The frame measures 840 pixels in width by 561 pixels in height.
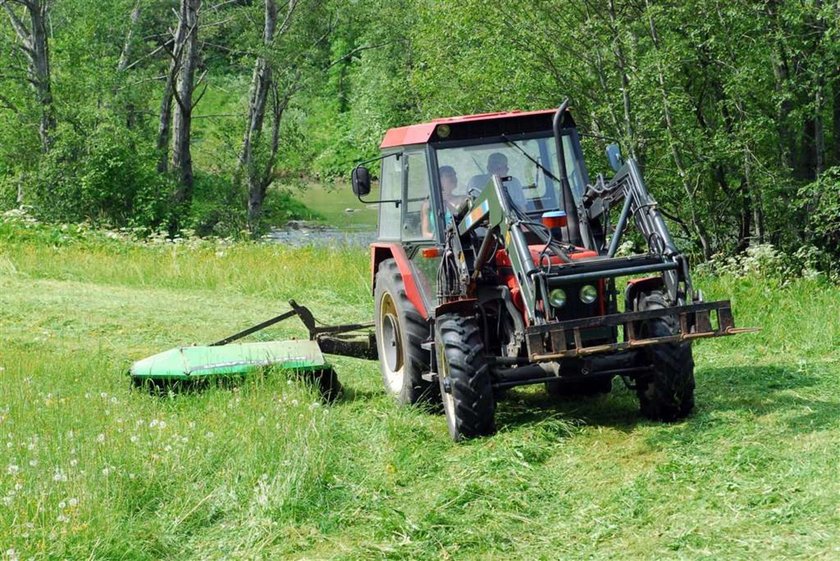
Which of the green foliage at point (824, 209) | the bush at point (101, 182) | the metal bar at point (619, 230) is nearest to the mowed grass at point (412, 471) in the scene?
the metal bar at point (619, 230)

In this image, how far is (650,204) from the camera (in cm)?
691

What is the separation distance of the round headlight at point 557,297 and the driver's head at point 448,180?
4.75 feet

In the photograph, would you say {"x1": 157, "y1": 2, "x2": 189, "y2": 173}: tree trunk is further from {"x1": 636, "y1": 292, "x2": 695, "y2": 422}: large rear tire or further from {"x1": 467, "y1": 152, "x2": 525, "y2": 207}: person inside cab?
{"x1": 636, "y1": 292, "x2": 695, "y2": 422}: large rear tire

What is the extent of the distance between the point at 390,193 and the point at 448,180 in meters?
0.95

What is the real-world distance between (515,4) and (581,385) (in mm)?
11055

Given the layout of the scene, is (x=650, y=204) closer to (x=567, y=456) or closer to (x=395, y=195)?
(x=567, y=456)

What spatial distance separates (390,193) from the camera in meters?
8.72

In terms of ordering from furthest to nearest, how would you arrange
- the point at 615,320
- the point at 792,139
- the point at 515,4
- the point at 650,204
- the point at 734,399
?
the point at 515,4 < the point at 792,139 < the point at 734,399 < the point at 650,204 < the point at 615,320

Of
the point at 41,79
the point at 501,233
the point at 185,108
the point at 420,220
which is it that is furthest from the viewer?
the point at 185,108

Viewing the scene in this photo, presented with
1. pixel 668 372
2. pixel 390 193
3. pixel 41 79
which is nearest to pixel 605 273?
pixel 668 372

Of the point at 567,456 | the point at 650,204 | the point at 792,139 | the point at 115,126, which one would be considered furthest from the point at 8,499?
the point at 115,126

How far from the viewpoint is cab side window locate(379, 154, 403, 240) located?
848 cm

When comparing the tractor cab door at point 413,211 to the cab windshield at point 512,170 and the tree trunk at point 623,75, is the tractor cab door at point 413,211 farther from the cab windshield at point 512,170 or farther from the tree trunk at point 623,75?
the tree trunk at point 623,75

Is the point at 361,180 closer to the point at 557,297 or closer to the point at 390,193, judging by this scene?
Result: the point at 390,193
